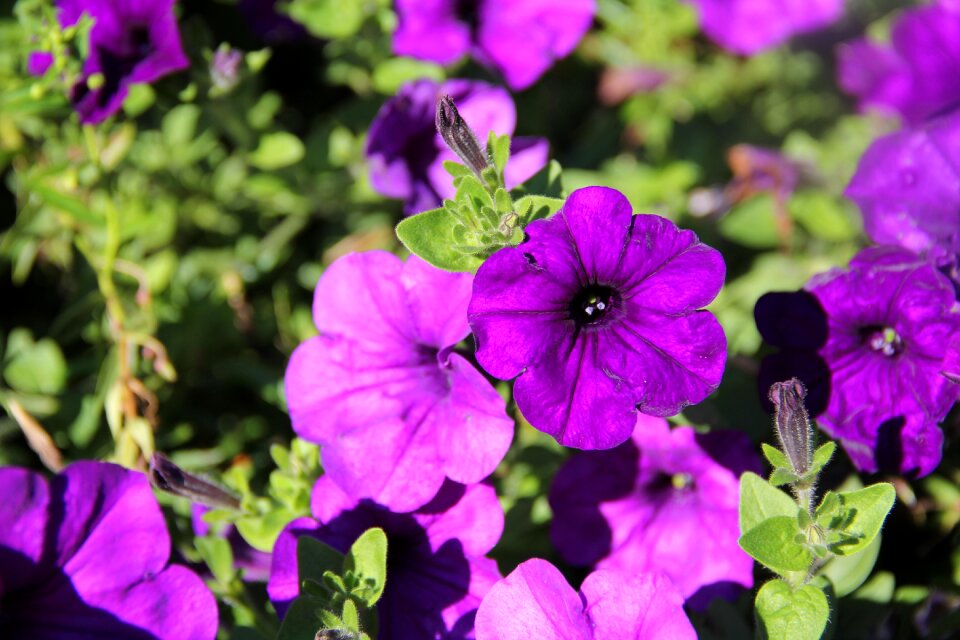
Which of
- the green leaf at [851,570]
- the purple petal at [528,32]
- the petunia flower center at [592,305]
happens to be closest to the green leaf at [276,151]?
the purple petal at [528,32]

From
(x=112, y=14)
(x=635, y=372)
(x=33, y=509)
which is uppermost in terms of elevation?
(x=112, y=14)

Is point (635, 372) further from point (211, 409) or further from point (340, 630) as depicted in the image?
point (211, 409)

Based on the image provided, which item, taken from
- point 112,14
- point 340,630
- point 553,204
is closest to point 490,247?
point 553,204

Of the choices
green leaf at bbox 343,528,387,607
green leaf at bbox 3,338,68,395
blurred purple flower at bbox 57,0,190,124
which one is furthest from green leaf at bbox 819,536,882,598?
green leaf at bbox 3,338,68,395

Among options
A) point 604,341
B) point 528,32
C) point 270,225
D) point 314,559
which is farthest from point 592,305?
point 270,225

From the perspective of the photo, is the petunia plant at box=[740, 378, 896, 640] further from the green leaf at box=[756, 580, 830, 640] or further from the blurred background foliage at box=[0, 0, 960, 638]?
the blurred background foliage at box=[0, 0, 960, 638]
